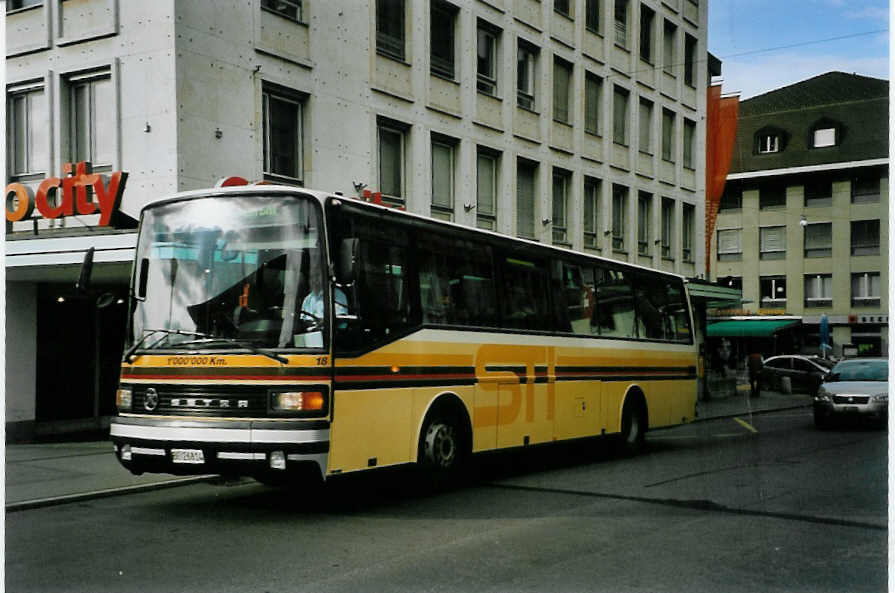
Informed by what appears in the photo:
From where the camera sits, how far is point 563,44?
88.7ft

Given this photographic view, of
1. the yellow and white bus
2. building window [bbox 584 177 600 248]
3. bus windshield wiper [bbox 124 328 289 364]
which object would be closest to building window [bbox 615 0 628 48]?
building window [bbox 584 177 600 248]

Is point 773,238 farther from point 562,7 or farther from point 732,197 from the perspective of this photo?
point 562,7

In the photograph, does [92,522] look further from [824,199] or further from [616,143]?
[616,143]

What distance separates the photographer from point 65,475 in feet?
41.9

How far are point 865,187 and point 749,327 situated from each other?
16.4 meters

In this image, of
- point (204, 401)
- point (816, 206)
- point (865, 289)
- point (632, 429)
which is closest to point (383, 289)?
point (204, 401)

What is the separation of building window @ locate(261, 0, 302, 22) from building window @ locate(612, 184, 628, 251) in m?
14.1

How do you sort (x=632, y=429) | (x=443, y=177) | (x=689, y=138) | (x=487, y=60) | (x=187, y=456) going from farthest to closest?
(x=689, y=138) → (x=487, y=60) → (x=443, y=177) → (x=632, y=429) → (x=187, y=456)

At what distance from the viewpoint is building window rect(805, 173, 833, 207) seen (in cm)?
1190

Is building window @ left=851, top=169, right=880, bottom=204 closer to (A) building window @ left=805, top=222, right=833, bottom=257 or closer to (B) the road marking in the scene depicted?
(A) building window @ left=805, top=222, right=833, bottom=257

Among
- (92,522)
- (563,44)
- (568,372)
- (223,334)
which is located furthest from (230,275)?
(563,44)

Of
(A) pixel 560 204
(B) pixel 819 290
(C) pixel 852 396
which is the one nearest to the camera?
(B) pixel 819 290

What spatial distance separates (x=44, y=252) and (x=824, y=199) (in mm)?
10966

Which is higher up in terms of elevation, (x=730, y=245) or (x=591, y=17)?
(x=591, y=17)
